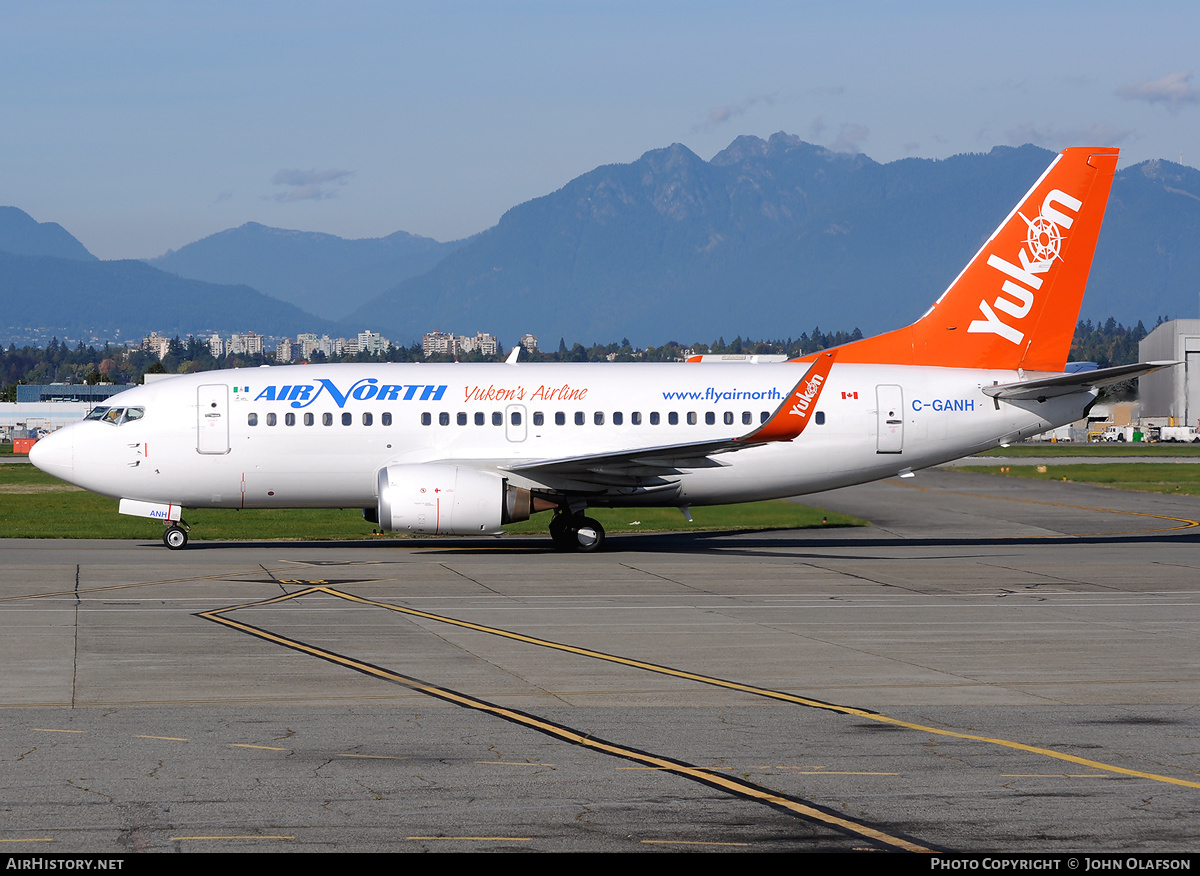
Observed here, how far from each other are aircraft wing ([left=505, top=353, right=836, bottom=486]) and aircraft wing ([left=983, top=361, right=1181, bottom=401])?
4508mm

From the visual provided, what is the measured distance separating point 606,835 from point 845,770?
2.71m

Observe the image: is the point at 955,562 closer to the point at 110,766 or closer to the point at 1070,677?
the point at 1070,677

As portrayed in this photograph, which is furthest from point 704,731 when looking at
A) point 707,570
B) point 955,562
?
point 955,562

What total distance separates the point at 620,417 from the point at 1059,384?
1054 cm

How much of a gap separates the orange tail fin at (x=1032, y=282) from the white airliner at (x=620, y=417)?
48mm

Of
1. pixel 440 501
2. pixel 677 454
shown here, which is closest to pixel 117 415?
pixel 440 501

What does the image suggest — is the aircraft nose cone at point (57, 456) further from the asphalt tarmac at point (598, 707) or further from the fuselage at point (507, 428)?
the asphalt tarmac at point (598, 707)

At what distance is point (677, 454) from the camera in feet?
93.0

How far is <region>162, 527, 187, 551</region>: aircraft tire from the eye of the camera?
30.4m

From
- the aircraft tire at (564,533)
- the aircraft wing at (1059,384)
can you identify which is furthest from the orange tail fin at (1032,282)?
the aircraft tire at (564,533)

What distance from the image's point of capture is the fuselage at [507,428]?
98.3ft

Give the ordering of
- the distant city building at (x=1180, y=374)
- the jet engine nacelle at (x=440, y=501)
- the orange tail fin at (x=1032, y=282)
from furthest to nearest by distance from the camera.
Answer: the distant city building at (x=1180, y=374) → the orange tail fin at (x=1032, y=282) → the jet engine nacelle at (x=440, y=501)

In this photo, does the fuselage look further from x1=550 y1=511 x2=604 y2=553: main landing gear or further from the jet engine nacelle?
the jet engine nacelle

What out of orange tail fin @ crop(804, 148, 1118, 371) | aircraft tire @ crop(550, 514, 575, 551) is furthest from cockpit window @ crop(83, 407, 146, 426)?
orange tail fin @ crop(804, 148, 1118, 371)
